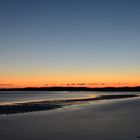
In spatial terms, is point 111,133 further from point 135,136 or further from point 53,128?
point 53,128

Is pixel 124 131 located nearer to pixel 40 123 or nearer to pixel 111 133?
pixel 111 133

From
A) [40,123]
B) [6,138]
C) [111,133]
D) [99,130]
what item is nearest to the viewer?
[6,138]

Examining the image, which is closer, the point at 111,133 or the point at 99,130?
the point at 111,133

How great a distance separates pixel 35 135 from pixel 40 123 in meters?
5.39

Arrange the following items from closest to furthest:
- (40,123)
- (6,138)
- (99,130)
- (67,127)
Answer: (6,138), (99,130), (67,127), (40,123)

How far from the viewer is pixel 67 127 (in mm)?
21094

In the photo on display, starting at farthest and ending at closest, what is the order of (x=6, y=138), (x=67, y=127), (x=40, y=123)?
(x=40, y=123)
(x=67, y=127)
(x=6, y=138)

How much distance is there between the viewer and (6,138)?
16.8 metres

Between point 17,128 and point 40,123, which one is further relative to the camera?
point 40,123

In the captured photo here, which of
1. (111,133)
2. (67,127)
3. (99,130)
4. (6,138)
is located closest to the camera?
(6,138)

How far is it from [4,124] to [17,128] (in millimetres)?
2046

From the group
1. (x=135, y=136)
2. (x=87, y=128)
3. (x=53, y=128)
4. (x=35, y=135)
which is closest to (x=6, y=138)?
(x=35, y=135)

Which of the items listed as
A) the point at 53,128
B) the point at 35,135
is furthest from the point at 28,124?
the point at 35,135

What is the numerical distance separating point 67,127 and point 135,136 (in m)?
5.58
